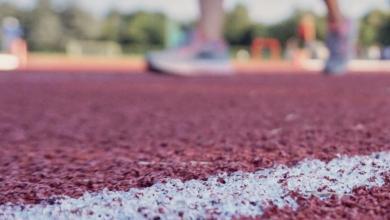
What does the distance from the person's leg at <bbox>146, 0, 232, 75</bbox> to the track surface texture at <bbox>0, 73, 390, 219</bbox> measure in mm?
1732

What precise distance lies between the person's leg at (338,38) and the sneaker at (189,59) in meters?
0.79

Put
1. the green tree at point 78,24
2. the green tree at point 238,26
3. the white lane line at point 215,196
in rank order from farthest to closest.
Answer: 1. the green tree at point 238,26
2. the green tree at point 78,24
3. the white lane line at point 215,196

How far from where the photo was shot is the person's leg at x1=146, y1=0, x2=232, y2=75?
459cm

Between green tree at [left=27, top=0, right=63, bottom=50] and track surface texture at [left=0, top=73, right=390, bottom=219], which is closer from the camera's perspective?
track surface texture at [left=0, top=73, right=390, bottom=219]

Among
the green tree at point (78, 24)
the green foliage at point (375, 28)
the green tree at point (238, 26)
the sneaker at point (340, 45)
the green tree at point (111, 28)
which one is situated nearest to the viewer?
the sneaker at point (340, 45)

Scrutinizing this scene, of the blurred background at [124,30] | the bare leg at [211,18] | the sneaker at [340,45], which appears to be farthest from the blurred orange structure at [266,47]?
the bare leg at [211,18]

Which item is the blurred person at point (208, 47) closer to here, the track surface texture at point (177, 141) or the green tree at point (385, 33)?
the track surface texture at point (177, 141)

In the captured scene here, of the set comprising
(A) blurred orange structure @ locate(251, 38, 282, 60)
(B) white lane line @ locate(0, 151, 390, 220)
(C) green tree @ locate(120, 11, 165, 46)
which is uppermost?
(B) white lane line @ locate(0, 151, 390, 220)

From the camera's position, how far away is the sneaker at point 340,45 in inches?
186

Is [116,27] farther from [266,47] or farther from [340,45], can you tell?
[340,45]

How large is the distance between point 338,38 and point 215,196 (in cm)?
407

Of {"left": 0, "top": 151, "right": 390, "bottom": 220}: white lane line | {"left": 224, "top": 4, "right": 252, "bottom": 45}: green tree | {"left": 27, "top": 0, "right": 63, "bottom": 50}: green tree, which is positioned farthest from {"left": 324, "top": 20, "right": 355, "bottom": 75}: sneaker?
{"left": 224, "top": 4, "right": 252, "bottom": 45}: green tree

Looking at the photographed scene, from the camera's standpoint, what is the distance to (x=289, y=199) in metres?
0.80

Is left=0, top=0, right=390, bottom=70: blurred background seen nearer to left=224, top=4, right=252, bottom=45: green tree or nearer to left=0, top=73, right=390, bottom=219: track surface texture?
left=224, top=4, right=252, bottom=45: green tree
